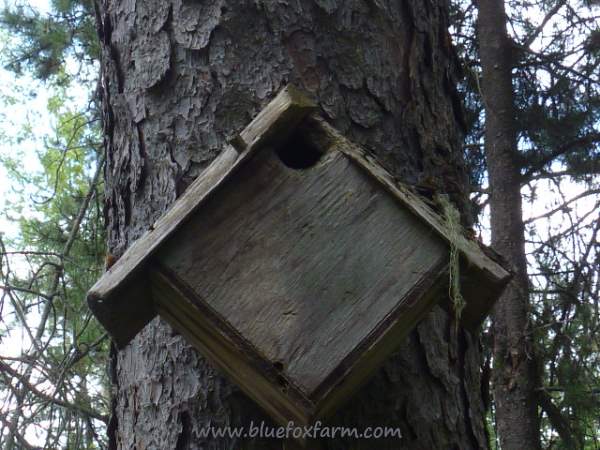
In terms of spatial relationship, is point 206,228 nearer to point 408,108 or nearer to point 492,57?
point 408,108

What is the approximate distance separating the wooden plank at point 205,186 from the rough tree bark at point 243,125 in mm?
215

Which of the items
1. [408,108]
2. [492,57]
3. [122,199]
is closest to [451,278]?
[408,108]

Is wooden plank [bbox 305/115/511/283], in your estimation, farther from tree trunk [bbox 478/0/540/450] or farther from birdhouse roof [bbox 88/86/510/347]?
tree trunk [bbox 478/0/540/450]

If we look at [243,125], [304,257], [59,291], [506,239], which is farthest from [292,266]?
[506,239]

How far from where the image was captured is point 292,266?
3.57 feet

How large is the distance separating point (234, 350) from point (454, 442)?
0.49m

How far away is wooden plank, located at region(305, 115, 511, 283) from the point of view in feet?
3.52

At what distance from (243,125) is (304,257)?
1.14 ft

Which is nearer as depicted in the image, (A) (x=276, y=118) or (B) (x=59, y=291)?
(A) (x=276, y=118)

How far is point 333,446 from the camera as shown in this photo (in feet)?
3.95

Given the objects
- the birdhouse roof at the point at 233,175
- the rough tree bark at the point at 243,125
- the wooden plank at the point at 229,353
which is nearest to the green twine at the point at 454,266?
the birdhouse roof at the point at 233,175

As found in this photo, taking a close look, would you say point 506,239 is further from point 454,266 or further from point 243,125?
point 454,266

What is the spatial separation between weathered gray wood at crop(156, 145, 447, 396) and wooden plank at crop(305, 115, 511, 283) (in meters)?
0.02

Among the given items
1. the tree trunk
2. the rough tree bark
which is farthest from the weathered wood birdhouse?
the tree trunk
